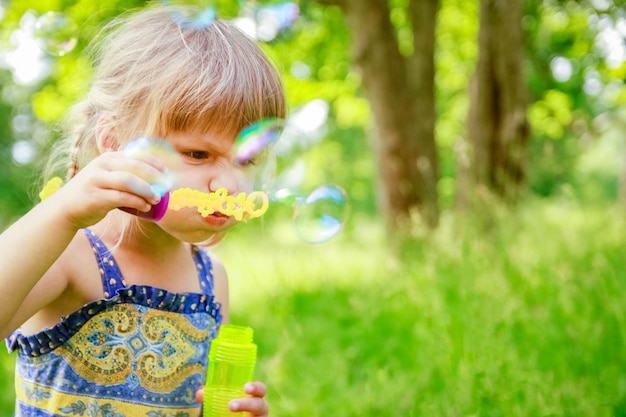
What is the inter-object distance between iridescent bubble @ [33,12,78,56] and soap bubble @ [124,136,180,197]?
85 centimetres

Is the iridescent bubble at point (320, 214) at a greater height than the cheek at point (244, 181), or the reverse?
the cheek at point (244, 181)

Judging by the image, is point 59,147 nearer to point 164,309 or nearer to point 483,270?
point 164,309

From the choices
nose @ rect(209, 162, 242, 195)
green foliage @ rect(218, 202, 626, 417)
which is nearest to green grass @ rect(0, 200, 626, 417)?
green foliage @ rect(218, 202, 626, 417)

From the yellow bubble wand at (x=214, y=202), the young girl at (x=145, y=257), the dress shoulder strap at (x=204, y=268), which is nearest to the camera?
the yellow bubble wand at (x=214, y=202)

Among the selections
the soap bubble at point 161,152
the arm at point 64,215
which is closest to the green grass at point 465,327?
the soap bubble at point 161,152

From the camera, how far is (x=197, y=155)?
1.27 meters

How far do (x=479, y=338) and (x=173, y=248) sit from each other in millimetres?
1210

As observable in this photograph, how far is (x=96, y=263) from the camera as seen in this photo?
4.38 ft

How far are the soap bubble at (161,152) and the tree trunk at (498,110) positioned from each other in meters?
3.26

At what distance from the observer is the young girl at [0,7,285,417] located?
4.20 feet

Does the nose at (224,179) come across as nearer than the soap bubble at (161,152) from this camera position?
No

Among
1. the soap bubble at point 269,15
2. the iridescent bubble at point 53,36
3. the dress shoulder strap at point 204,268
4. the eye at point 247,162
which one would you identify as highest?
the soap bubble at point 269,15

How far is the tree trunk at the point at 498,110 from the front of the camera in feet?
14.4

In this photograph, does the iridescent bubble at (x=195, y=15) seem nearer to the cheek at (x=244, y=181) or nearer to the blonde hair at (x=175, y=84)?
the blonde hair at (x=175, y=84)
